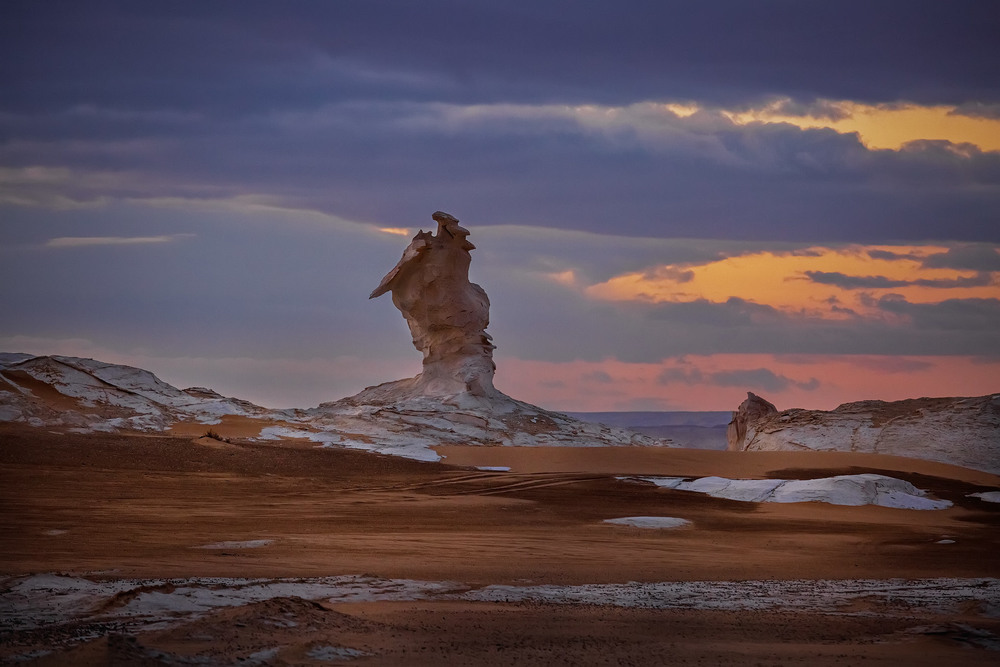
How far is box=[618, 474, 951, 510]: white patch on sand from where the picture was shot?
26.1 metres

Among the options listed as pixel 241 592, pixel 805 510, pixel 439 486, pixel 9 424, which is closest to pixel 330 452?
pixel 439 486

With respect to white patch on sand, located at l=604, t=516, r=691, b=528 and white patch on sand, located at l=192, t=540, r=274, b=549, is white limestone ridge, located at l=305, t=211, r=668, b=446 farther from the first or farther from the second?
white patch on sand, located at l=192, t=540, r=274, b=549

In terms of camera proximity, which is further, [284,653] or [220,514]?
[220,514]

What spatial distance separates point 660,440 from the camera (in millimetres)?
47312

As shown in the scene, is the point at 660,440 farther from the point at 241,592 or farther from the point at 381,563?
the point at 241,592

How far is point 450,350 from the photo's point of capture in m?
45.9

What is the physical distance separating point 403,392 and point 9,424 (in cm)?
1940

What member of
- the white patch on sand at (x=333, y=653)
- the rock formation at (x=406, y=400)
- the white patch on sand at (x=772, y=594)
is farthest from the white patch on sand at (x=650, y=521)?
the white patch on sand at (x=333, y=653)

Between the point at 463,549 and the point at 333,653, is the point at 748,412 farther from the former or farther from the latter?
the point at 333,653

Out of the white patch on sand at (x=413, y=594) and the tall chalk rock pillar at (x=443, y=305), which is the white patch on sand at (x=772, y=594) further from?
the tall chalk rock pillar at (x=443, y=305)

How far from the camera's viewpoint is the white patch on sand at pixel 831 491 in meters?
26.1

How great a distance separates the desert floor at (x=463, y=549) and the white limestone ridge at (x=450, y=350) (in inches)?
322

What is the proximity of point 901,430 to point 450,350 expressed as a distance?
64.7 feet

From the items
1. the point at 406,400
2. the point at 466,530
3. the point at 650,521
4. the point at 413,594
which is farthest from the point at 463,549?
the point at 406,400
